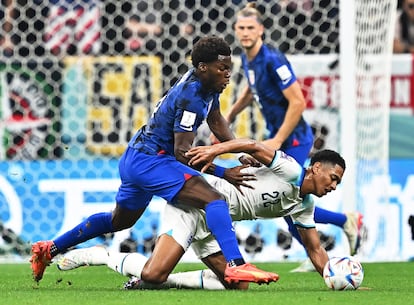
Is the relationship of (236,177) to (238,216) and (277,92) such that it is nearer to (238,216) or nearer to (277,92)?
(238,216)

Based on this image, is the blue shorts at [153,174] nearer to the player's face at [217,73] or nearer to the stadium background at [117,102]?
the player's face at [217,73]

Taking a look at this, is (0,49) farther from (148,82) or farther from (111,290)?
(111,290)

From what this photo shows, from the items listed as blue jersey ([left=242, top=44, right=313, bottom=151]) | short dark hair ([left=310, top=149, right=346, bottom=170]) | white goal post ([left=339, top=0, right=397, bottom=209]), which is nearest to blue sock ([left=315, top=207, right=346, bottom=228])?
blue jersey ([left=242, top=44, right=313, bottom=151])

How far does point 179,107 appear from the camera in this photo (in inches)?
252

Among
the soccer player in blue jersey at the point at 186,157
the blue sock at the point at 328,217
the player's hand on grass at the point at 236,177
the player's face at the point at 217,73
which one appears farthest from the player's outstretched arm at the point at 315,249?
the blue sock at the point at 328,217

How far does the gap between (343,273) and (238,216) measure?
2.42 feet

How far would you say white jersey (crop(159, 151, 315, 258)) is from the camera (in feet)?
21.5

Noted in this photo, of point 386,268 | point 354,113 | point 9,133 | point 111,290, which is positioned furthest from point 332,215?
point 9,133

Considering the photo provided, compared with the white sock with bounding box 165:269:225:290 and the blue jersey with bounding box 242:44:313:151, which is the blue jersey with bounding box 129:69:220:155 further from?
the blue jersey with bounding box 242:44:313:151

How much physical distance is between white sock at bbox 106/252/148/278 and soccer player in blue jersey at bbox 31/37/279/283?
375 millimetres

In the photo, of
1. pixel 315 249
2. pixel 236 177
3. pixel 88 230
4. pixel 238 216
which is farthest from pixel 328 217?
pixel 236 177

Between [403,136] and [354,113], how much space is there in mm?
1264

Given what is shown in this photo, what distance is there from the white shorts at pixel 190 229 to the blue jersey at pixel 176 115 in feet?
1.14

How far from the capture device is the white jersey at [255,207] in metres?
6.54
